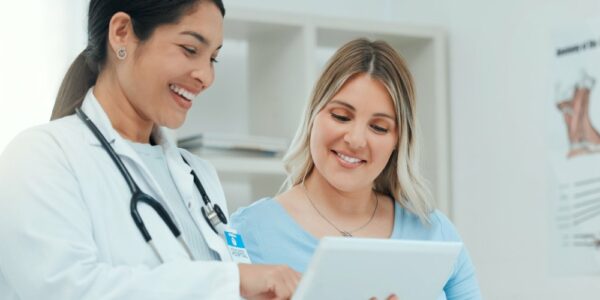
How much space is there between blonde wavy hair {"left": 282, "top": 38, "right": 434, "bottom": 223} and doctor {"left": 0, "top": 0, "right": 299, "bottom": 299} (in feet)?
1.91

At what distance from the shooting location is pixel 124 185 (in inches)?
55.8

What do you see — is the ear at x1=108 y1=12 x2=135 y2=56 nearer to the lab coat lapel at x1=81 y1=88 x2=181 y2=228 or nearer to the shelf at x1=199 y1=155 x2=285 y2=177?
the lab coat lapel at x1=81 y1=88 x2=181 y2=228

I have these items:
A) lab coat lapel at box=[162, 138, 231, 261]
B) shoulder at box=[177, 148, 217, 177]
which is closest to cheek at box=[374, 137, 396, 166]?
shoulder at box=[177, 148, 217, 177]

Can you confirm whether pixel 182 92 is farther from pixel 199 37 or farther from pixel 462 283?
pixel 462 283

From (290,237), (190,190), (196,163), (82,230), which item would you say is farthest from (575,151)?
(82,230)

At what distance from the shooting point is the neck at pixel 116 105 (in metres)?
1.50

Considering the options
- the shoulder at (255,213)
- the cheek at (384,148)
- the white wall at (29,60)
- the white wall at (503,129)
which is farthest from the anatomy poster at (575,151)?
the white wall at (29,60)

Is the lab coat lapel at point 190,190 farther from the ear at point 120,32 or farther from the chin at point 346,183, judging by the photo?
the chin at point 346,183

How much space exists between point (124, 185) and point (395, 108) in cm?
86

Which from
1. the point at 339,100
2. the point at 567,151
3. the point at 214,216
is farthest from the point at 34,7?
the point at 567,151

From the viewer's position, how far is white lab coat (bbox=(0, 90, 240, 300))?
4.13 ft

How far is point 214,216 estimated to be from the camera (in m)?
1.59

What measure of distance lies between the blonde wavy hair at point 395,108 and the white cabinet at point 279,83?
0.67 metres

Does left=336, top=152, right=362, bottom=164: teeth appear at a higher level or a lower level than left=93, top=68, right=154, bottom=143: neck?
lower
